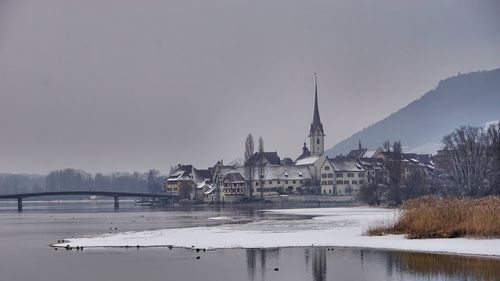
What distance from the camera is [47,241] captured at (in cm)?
4522

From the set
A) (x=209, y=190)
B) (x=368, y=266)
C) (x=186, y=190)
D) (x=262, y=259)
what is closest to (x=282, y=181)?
(x=209, y=190)

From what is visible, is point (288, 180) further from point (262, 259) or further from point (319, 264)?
point (319, 264)

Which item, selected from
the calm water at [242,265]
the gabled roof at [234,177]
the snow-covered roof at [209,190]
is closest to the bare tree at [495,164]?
the calm water at [242,265]

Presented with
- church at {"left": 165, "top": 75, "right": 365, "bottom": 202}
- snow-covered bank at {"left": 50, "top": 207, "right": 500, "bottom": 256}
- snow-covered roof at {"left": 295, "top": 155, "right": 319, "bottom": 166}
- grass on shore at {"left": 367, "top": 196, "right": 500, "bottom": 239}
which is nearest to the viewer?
snow-covered bank at {"left": 50, "top": 207, "right": 500, "bottom": 256}

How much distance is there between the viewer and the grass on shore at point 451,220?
35219 mm

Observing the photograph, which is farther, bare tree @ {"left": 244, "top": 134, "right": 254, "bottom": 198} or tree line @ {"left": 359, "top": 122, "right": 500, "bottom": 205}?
bare tree @ {"left": 244, "top": 134, "right": 254, "bottom": 198}

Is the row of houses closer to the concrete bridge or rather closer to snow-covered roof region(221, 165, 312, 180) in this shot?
snow-covered roof region(221, 165, 312, 180)

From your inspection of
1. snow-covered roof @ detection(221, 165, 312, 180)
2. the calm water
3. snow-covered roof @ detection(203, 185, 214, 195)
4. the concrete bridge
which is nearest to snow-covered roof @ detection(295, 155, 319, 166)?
snow-covered roof @ detection(221, 165, 312, 180)

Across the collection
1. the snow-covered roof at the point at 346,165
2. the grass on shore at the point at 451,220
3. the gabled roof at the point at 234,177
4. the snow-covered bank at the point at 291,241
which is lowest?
the snow-covered bank at the point at 291,241

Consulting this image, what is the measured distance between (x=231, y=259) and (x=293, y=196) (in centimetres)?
13663

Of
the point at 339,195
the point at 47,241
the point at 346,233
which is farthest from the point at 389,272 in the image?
the point at 339,195

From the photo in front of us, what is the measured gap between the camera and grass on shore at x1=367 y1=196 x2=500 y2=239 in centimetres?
3522

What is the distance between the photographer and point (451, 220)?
121ft

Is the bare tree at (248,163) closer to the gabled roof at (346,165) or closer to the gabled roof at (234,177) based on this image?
the gabled roof at (234,177)
